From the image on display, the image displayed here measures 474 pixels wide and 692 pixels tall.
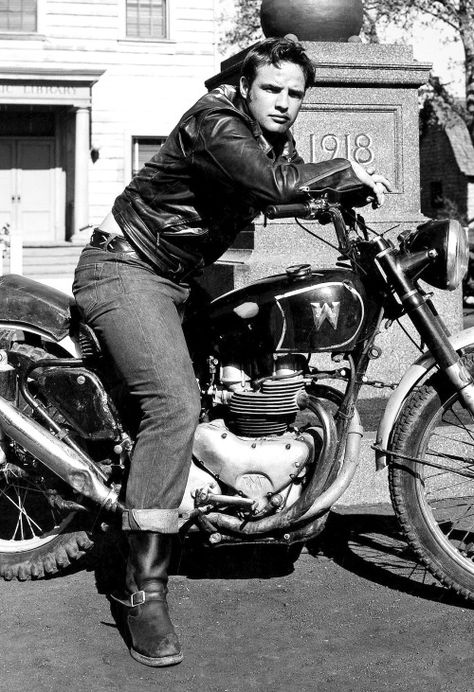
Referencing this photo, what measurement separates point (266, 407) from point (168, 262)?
616 mm

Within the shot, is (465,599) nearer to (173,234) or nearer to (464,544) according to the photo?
(464,544)

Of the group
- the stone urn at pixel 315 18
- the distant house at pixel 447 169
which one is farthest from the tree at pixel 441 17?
the stone urn at pixel 315 18

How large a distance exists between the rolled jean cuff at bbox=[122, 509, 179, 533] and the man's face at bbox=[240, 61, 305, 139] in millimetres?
1362

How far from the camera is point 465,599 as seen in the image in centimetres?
367

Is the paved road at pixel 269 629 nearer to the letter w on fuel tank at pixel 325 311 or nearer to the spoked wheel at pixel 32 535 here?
the spoked wheel at pixel 32 535

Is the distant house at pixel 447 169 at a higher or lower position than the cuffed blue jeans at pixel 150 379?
lower

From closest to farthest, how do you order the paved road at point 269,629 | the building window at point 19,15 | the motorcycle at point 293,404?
1. the paved road at point 269,629
2. the motorcycle at point 293,404
3. the building window at point 19,15

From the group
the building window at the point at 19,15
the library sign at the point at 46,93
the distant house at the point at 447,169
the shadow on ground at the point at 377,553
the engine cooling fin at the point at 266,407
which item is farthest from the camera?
the distant house at the point at 447,169

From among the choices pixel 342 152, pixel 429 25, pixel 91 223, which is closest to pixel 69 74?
pixel 91 223

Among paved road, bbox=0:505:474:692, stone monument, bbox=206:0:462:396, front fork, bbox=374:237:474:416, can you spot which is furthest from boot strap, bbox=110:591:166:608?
stone monument, bbox=206:0:462:396

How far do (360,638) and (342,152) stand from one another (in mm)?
3530

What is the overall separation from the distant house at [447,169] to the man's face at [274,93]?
3512 centimetres

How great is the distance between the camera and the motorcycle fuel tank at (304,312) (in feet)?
11.7

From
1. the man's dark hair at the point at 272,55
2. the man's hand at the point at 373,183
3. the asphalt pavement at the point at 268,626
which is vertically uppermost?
the man's dark hair at the point at 272,55
